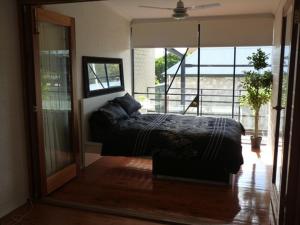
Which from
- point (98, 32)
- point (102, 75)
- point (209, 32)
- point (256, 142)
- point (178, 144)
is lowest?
point (256, 142)

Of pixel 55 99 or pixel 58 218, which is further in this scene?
pixel 55 99

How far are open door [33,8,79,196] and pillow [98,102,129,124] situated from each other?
636 mm

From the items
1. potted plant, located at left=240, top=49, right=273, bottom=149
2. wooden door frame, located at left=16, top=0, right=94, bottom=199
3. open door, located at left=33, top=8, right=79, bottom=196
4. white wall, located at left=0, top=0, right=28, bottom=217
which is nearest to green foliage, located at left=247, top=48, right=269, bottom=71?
potted plant, located at left=240, top=49, right=273, bottom=149

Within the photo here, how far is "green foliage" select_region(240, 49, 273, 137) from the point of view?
17.3 ft

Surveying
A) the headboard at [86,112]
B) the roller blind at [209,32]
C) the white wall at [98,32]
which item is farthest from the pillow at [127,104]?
the roller blind at [209,32]

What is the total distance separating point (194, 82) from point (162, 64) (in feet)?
2.79

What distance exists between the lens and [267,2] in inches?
186

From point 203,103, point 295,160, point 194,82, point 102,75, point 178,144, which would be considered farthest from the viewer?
point 203,103

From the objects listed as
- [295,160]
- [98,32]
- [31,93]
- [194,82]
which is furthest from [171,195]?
[194,82]

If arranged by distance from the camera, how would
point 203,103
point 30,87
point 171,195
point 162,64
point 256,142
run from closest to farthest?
point 30,87, point 171,195, point 256,142, point 203,103, point 162,64

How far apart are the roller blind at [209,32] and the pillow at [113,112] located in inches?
77.3

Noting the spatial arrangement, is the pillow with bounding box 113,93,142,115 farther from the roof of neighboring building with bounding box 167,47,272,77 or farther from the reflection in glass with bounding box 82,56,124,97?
the roof of neighboring building with bounding box 167,47,272,77

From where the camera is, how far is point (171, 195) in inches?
136

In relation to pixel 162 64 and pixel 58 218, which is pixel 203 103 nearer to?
pixel 162 64
